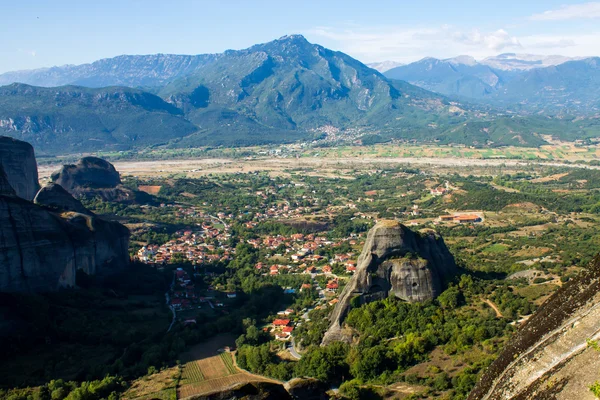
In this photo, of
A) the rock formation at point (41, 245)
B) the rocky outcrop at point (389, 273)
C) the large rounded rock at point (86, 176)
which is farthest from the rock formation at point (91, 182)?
the rocky outcrop at point (389, 273)

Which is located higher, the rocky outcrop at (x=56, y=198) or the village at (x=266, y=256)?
the rocky outcrop at (x=56, y=198)

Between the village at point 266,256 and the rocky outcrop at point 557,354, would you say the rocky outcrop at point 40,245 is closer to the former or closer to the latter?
the village at point 266,256

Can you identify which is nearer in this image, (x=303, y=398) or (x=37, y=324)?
(x=303, y=398)

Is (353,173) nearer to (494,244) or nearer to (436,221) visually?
(436,221)

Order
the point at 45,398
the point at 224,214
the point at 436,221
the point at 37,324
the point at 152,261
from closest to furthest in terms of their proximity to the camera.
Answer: the point at 45,398 < the point at 37,324 < the point at 152,261 < the point at 436,221 < the point at 224,214

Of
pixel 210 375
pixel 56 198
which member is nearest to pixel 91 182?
pixel 56 198

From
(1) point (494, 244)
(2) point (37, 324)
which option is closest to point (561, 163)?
(1) point (494, 244)
